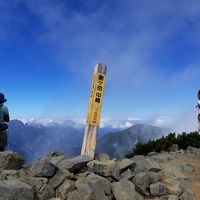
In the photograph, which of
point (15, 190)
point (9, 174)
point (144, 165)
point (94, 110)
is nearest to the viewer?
point (15, 190)

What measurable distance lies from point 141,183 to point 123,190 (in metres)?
1.03

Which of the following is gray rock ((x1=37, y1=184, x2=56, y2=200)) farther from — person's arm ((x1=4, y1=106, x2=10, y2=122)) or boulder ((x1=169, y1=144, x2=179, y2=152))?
boulder ((x1=169, y1=144, x2=179, y2=152))

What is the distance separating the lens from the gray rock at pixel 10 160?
1088 centimetres

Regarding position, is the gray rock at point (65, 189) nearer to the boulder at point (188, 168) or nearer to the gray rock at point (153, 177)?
the gray rock at point (153, 177)

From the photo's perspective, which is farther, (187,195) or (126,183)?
(187,195)

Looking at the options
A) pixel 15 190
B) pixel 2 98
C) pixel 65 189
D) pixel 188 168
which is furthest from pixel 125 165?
pixel 2 98

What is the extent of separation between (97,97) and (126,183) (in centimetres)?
384

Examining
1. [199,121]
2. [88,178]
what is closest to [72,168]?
[88,178]

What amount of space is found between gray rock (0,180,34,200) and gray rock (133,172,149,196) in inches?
134

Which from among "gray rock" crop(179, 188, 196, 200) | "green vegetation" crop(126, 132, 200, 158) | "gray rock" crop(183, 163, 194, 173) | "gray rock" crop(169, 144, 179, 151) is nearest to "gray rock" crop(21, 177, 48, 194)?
"gray rock" crop(179, 188, 196, 200)

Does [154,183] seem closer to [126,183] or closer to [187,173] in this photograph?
[126,183]

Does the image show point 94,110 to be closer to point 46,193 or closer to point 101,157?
point 101,157

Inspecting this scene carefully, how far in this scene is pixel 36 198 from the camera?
9.77 m

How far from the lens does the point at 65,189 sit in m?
10.2
